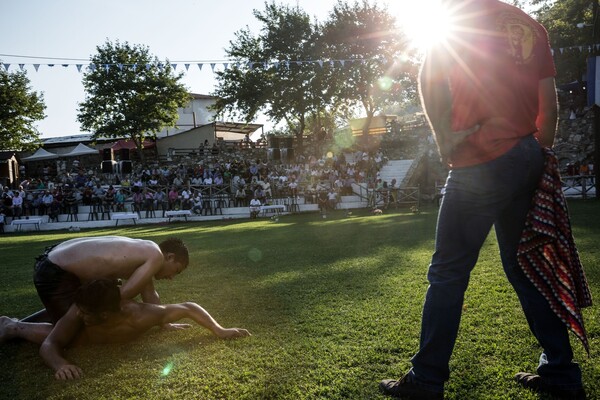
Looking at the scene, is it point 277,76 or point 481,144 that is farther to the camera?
point 277,76

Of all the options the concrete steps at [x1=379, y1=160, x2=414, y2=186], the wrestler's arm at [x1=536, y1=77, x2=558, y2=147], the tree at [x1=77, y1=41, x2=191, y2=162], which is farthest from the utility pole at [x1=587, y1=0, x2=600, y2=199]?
the tree at [x1=77, y1=41, x2=191, y2=162]

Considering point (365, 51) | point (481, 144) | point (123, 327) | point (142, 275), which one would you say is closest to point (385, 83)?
point (365, 51)

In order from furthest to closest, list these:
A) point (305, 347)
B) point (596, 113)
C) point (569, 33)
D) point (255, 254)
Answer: point (569, 33) < point (596, 113) < point (255, 254) < point (305, 347)

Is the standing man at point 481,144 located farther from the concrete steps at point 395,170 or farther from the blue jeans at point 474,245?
the concrete steps at point 395,170

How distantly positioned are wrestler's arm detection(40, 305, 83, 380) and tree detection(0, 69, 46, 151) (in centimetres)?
4841

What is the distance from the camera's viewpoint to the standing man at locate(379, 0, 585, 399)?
232 centimetres

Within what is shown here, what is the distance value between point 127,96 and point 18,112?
10.6 m

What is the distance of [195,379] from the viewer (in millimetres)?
2971

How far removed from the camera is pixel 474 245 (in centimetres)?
239

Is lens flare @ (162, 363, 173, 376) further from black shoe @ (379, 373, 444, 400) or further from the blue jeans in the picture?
the blue jeans

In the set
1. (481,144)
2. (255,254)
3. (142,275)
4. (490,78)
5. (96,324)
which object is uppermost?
(490,78)

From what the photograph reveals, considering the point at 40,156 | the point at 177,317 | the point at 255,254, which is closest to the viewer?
the point at 177,317

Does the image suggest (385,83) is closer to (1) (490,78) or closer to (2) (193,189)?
(2) (193,189)

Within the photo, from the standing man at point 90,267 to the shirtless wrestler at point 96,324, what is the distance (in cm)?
18
